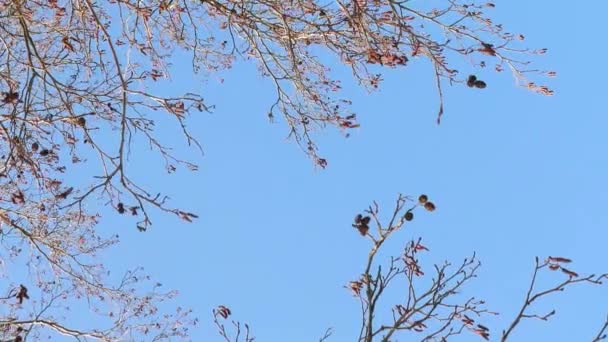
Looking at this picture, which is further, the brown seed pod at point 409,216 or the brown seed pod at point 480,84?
the brown seed pod at point 480,84

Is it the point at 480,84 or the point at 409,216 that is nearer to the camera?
the point at 409,216

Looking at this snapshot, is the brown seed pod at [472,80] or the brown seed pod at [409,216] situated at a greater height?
the brown seed pod at [472,80]

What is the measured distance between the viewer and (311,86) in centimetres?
774

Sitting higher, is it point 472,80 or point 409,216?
point 472,80

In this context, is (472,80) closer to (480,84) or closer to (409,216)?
(480,84)

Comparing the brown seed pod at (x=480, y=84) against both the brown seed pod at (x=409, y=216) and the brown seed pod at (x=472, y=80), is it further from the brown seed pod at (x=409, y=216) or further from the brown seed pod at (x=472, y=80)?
the brown seed pod at (x=409, y=216)

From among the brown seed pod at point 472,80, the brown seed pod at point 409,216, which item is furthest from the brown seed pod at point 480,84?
the brown seed pod at point 409,216

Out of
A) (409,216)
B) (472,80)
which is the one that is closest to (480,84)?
(472,80)

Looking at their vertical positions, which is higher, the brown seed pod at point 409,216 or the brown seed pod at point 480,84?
the brown seed pod at point 480,84

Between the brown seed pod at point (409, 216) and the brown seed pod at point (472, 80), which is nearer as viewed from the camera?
the brown seed pod at point (409, 216)

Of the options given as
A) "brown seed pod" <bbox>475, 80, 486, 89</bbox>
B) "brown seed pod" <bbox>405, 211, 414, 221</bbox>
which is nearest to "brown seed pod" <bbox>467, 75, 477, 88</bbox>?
"brown seed pod" <bbox>475, 80, 486, 89</bbox>

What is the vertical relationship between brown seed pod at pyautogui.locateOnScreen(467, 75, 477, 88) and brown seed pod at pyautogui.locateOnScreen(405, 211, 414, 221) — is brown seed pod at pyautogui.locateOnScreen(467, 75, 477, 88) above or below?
above

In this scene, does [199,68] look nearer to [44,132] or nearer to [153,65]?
[153,65]

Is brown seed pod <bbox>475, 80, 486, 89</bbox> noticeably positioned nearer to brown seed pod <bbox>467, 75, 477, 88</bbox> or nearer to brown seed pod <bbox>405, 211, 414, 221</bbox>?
brown seed pod <bbox>467, 75, 477, 88</bbox>
